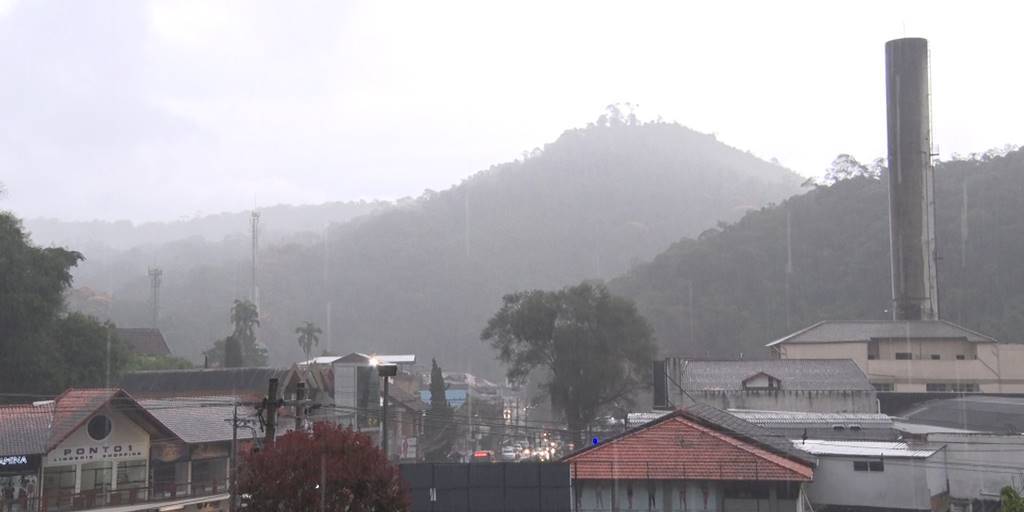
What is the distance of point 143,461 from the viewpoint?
38.5 metres

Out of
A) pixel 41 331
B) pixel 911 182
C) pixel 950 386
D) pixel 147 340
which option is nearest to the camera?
pixel 41 331

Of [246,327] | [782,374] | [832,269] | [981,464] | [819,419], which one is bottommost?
[981,464]

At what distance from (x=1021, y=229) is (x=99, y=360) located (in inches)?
3523

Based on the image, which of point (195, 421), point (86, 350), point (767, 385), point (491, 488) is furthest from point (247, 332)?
point (491, 488)

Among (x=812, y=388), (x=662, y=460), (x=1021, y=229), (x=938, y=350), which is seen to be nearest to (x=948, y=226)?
(x=1021, y=229)

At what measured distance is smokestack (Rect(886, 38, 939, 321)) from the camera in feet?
230

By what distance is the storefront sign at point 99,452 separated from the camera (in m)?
35.1

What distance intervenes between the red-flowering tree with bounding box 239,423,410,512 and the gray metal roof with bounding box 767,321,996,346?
52075mm

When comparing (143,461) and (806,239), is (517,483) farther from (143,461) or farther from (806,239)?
(806,239)

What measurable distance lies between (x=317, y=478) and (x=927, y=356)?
5551 centimetres

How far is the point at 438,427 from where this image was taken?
70250 mm

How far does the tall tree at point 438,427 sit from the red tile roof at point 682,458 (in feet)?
114

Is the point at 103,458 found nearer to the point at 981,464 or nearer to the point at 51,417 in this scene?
the point at 51,417

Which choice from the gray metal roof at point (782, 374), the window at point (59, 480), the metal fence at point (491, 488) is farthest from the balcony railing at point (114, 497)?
the gray metal roof at point (782, 374)
